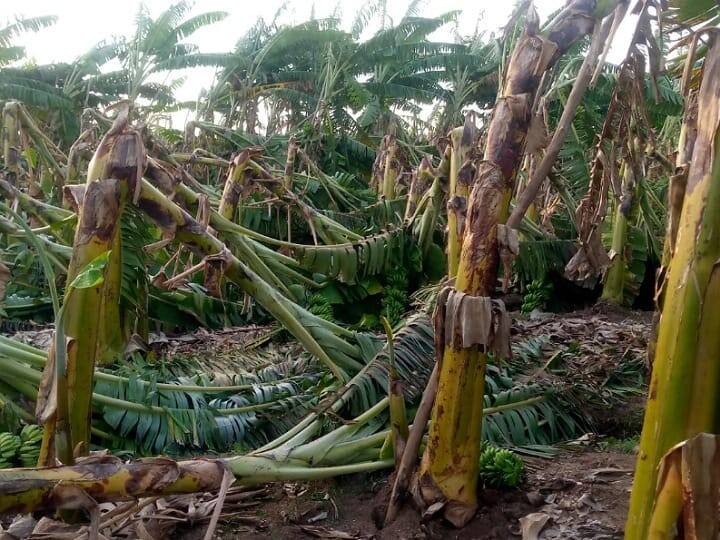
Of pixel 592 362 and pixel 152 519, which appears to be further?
pixel 592 362

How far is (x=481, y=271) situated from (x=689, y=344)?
2.40ft

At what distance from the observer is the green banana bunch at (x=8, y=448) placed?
2.09 metres

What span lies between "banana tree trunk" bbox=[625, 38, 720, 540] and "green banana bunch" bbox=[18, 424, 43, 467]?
1884 mm

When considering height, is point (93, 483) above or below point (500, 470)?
above

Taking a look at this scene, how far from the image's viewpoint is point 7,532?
160 centimetres

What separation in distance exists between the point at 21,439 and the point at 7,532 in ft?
2.26

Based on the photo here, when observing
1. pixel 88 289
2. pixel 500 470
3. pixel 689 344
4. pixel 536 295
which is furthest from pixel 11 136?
pixel 536 295

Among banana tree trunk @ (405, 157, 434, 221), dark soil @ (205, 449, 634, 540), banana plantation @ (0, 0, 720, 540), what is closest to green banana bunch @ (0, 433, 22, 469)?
banana plantation @ (0, 0, 720, 540)

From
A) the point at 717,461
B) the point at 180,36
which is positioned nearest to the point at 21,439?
the point at 717,461

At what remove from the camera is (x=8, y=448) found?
212 centimetres

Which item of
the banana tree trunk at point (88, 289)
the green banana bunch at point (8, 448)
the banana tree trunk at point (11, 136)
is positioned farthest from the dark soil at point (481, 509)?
the banana tree trunk at point (11, 136)

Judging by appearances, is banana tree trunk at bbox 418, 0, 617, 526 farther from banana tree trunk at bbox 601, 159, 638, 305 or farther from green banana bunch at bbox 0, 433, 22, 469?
banana tree trunk at bbox 601, 159, 638, 305

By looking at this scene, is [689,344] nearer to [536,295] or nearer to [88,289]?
[88,289]

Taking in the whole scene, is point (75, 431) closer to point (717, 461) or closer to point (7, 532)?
point (7, 532)
